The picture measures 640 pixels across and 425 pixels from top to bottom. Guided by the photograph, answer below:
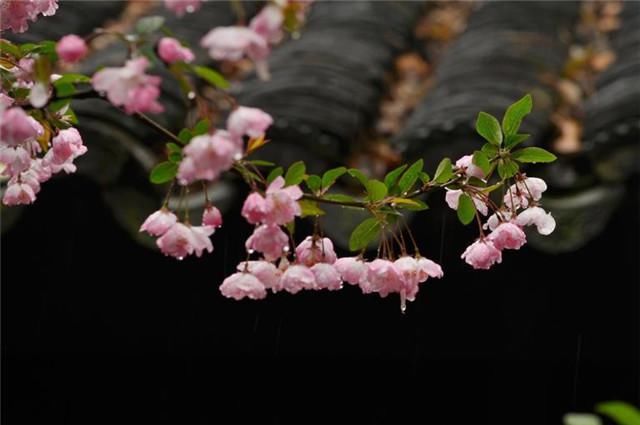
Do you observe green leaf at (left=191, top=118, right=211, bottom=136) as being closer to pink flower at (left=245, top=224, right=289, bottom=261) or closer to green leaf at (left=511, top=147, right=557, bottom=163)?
pink flower at (left=245, top=224, right=289, bottom=261)

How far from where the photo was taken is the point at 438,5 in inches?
173

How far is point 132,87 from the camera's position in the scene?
41.6 inches

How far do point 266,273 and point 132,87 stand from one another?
41 cm

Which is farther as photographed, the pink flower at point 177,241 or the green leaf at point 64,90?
the pink flower at point 177,241

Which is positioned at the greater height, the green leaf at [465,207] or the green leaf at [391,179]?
the green leaf at [391,179]

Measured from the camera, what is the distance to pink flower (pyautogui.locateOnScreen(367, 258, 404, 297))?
1.43 metres

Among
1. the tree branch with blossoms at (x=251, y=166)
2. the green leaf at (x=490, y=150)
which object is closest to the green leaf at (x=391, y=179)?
the tree branch with blossoms at (x=251, y=166)

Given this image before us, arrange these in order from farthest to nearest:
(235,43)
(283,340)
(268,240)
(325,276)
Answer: (283,340) < (325,276) < (268,240) < (235,43)

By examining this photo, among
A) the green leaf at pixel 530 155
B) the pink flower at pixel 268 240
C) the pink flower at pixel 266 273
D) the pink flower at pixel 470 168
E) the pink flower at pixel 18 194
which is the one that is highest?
the green leaf at pixel 530 155

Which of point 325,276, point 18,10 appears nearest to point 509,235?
point 325,276

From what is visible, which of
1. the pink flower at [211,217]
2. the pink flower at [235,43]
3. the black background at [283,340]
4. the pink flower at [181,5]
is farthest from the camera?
the black background at [283,340]

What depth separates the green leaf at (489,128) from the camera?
1.38 m

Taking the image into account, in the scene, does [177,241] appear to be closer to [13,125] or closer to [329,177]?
[329,177]

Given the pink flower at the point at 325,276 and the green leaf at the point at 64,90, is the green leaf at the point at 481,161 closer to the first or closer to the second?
the pink flower at the point at 325,276
